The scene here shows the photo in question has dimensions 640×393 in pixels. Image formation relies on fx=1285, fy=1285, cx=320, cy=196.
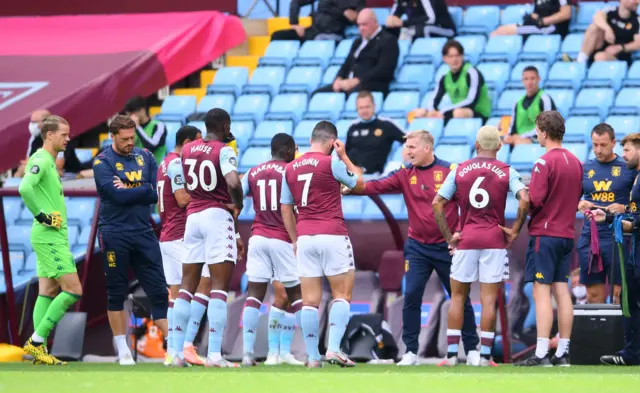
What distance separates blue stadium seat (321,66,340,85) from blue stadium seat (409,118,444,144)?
2314mm

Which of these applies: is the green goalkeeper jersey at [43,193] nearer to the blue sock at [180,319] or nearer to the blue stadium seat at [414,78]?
the blue sock at [180,319]

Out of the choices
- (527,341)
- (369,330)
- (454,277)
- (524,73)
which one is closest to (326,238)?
(454,277)

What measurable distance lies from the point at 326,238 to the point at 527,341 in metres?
3.47

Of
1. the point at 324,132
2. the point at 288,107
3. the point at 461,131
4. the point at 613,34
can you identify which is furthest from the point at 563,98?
the point at 324,132

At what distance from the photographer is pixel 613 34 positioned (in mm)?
16062

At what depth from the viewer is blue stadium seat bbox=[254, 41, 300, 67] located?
18562 mm

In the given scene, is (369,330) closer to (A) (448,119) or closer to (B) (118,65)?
(A) (448,119)

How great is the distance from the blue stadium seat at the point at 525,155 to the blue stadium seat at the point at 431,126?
3.77ft

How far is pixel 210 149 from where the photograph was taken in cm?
1076

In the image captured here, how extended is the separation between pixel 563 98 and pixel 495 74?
1196 mm

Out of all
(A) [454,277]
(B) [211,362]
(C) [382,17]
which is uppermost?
(C) [382,17]

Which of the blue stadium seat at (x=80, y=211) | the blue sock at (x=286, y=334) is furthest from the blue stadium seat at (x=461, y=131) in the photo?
the blue sock at (x=286, y=334)

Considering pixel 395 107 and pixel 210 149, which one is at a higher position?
pixel 395 107

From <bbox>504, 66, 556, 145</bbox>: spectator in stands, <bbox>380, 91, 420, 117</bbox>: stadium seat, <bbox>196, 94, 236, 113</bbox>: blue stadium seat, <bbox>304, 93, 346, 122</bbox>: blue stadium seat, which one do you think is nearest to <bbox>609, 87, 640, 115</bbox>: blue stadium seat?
<bbox>504, 66, 556, 145</bbox>: spectator in stands
